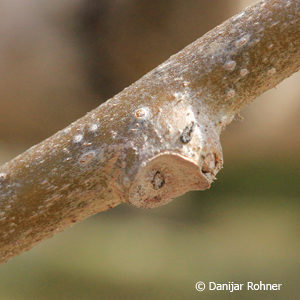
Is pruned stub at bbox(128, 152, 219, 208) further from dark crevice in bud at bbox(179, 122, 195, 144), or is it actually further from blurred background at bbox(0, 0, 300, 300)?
blurred background at bbox(0, 0, 300, 300)

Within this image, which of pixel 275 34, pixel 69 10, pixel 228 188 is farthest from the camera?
pixel 228 188

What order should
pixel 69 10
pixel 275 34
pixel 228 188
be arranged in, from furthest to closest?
pixel 228 188
pixel 69 10
pixel 275 34

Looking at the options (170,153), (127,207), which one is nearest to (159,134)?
(170,153)

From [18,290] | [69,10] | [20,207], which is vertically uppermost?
[69,10]

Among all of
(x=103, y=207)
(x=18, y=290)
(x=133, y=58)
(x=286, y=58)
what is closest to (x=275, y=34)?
(x=286, y=58)

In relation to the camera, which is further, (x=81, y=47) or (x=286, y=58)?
(x=81, y=47)

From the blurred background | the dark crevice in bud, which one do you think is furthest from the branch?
the blurred background

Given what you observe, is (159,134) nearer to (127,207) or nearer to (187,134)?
(187,134)

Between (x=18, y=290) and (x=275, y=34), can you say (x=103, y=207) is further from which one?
(x=18, y=290)

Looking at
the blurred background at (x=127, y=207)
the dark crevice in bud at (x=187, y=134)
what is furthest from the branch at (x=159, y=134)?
the blurred background at (x=127, y=207)
